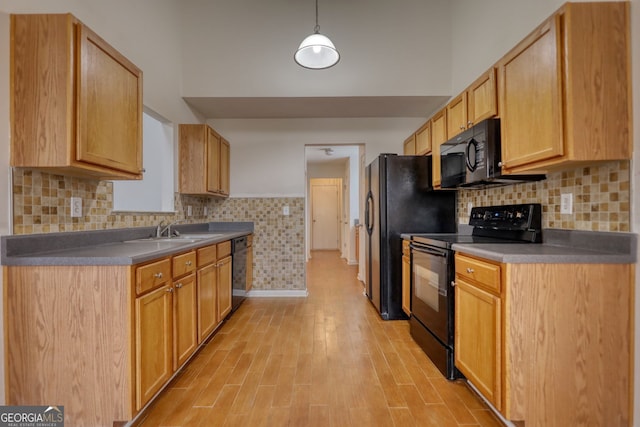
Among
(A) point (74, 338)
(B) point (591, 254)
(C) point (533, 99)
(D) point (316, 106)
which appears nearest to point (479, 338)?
(B) point (591, 254)

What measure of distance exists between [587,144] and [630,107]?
10.2 inches

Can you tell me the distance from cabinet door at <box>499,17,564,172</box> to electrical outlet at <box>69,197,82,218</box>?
2551 mm

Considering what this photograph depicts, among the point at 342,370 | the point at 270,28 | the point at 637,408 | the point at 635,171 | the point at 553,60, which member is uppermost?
the point at 270,28

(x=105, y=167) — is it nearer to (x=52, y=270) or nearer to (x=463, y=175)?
(x=52, y=270)

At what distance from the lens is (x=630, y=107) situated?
54.0 inches

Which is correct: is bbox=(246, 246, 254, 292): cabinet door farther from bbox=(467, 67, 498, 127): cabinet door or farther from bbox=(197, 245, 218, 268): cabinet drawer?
bbox=(467, 67, 498, 127): cabinet door

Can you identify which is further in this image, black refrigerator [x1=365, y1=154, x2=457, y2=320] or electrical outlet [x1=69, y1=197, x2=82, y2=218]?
black refrigerator [x1=365, y1=154, x2=457, y2=320]

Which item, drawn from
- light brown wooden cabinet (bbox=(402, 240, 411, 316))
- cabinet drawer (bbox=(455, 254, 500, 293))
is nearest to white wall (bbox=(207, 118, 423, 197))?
light brown wooden cabinet (bbox=(402, 240, 411, 316))

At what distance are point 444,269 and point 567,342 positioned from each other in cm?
72

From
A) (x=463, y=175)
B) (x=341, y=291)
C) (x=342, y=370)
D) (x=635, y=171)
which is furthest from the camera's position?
(x=341, y=291)

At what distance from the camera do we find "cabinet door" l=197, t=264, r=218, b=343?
2221mm

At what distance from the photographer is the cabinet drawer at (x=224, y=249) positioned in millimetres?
2664

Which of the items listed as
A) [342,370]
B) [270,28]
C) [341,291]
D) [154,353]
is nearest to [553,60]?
[342,370]

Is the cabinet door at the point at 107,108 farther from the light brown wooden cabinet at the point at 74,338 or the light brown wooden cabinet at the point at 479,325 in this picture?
the light brown wooden cabinet at the point at 479,325
